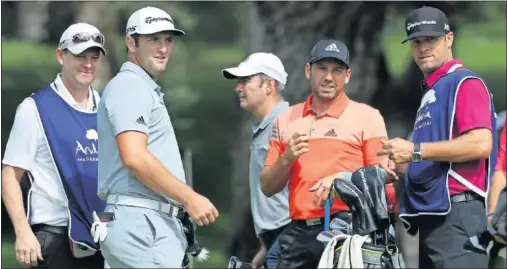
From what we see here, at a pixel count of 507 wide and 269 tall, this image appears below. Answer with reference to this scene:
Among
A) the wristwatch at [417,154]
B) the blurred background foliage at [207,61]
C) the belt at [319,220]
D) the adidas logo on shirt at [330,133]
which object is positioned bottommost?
the belt at [319,220]

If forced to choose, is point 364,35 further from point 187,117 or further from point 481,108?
point 187,117

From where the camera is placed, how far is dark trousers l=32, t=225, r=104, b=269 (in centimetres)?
768

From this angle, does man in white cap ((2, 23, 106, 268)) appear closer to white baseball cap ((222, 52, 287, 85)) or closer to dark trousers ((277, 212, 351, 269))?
white baseball cap ((222, 52, 287, 85))

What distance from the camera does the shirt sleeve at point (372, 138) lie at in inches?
285

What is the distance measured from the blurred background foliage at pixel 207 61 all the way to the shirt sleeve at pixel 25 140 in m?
5.35

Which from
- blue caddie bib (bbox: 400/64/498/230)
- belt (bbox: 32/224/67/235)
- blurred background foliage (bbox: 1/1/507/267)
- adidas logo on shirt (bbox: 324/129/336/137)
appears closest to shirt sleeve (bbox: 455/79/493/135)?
blue caddie bib (bbox: 400/64/498/230)

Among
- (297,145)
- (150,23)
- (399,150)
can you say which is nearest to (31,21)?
(150,23)

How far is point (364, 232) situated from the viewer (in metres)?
6.75

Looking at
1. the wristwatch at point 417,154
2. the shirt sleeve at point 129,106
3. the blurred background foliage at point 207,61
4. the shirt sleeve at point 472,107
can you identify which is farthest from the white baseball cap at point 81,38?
the blurred background foliage at point 207,61

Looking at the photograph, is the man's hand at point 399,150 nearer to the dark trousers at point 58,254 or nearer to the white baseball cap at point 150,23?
the white baseball cap at point 150,23

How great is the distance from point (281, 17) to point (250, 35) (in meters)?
0.64

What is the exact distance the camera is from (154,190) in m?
6.51

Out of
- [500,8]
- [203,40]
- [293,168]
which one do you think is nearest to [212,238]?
[500,8]

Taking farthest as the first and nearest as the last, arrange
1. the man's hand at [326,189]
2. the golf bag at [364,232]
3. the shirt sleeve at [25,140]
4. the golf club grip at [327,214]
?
1. the shirt sleeve at [25,140]
2. the golf club grip at [327,214]
3. the man's hand at [326,189]
4. the golf bag at [364,232]
